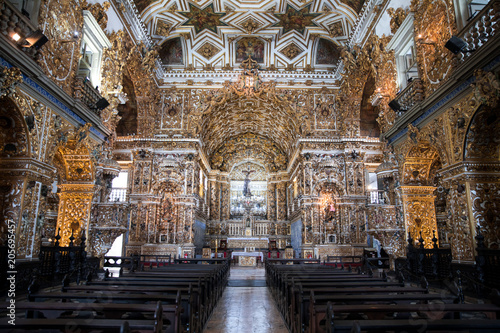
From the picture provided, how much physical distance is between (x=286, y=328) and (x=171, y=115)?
15037mm

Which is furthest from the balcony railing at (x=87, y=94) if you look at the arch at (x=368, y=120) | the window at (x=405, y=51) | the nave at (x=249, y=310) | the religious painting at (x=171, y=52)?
the arch at (x=368, y=120)

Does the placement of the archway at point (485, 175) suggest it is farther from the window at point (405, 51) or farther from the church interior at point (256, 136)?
the window at point (405, 51)

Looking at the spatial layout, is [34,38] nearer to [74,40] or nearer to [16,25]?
[16,25]

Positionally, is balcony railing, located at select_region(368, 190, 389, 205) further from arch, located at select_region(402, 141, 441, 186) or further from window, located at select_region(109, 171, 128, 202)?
window, located at select_region(109, 171, 128, 202)

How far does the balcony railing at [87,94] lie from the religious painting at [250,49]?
1007cm

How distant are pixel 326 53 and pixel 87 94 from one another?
1336 cm

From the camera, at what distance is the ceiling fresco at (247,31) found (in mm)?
15836

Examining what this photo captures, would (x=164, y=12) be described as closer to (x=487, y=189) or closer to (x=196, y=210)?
(x=196, y=210)

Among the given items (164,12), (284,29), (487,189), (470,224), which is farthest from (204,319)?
(284,29)

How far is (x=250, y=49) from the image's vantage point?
19.0 m

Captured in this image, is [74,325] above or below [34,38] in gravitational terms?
below

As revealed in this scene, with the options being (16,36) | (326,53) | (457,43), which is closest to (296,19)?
(326,53)

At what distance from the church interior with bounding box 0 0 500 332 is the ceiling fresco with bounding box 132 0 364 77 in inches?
3.5

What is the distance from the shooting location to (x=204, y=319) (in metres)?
6.11
